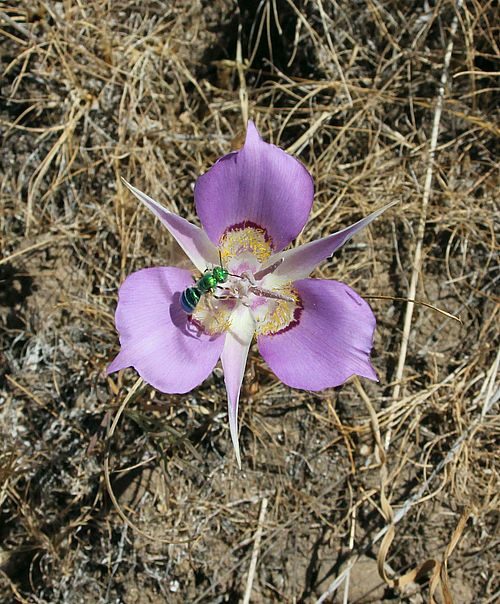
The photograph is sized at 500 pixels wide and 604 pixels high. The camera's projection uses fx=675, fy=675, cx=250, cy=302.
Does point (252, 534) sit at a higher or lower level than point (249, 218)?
lower

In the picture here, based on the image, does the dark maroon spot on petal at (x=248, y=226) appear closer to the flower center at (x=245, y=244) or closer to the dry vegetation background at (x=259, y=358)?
the flower center at (x=245, y=244)

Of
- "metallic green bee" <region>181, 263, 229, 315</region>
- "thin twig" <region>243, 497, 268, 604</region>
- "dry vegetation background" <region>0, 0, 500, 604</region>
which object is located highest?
"metallic green bee" <region>181, 263, 229, 315</region>

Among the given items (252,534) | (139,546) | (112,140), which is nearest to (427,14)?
(112,140)

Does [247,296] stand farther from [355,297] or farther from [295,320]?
[355,297]

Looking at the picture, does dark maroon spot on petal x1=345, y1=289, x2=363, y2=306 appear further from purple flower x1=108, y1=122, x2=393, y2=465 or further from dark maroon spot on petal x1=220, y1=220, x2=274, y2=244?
dark maroon spot on petal x1=220, y1=220, x2=274, y2=244

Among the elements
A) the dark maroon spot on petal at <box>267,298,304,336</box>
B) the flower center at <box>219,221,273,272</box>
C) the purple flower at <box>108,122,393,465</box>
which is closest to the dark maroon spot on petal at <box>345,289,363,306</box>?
the purple flower at <box>108,122,393,465</box>

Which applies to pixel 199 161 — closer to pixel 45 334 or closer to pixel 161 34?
pixel 161 34

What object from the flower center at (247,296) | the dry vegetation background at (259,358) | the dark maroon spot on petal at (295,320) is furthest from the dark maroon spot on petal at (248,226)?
the dry vegetation background at (259,358)
